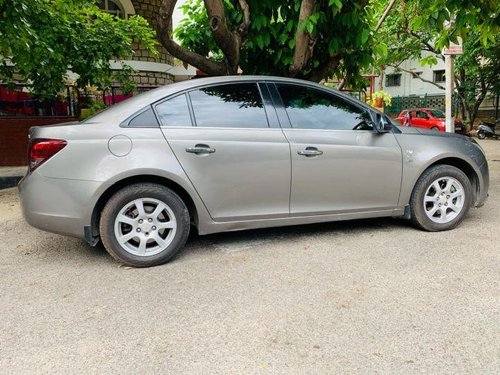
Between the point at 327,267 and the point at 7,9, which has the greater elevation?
the point at 7,9

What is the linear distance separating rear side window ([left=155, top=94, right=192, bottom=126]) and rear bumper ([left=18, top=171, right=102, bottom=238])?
82 centimetres

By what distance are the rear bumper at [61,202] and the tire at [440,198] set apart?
125 inches

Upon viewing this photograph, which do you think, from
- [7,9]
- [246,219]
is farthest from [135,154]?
[7,9]

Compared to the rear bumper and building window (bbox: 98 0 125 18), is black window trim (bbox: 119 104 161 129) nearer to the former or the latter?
the rear bumper

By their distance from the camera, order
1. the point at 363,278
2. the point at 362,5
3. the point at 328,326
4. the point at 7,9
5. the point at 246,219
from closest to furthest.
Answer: the point at 328,326 < the point at 363,278 < the point at 246,219 < the point at 7,9 < the point at 362,5

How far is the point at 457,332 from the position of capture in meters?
2.70

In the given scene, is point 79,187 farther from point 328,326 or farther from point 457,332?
point 457,332

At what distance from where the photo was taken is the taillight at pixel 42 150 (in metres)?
3.63

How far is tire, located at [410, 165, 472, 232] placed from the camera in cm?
458

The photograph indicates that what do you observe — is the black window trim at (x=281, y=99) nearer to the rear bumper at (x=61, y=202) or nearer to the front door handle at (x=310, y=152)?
the front door handle at (x=310, y=152)

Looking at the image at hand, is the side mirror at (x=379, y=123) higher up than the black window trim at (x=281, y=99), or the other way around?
the black window trim at (x=281, y=99)

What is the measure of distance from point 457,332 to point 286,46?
497 cm

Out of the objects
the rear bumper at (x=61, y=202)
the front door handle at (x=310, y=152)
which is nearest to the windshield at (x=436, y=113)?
the front door handle at (x=310, y=152)

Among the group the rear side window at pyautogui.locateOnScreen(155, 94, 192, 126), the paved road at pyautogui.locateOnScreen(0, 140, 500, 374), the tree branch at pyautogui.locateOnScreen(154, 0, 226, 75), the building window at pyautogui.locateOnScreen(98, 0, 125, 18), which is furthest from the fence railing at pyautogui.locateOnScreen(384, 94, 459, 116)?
the rear side window at pyautogui.locateOnScreen(155, 94, 192, 126)
